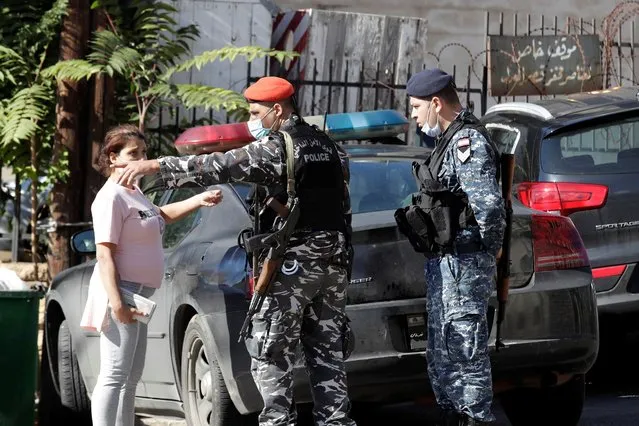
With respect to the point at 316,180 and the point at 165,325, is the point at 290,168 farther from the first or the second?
the point at 165,325

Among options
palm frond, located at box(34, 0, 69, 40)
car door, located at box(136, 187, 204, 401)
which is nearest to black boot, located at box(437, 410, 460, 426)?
car door, located at box(136, 187, 204, 401)

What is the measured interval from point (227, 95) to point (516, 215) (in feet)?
13.1

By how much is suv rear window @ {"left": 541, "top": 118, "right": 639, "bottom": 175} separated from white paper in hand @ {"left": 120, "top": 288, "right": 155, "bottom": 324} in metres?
2.97

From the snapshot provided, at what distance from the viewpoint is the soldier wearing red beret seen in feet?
17.5

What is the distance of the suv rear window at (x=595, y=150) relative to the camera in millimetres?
7723

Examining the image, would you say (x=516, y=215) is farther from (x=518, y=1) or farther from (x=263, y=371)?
(x=518, y=1)

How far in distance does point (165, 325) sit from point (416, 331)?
4.37ft

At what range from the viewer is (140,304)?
18.5 ft

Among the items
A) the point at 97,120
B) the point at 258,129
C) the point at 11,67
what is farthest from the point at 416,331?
the point at 11,67

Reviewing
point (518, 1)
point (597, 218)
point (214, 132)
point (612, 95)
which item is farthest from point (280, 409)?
point (518, 1)

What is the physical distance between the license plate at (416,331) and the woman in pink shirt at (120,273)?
102 centimetres

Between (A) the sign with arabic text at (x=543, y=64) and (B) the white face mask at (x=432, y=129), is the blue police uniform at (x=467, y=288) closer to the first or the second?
(B) the white face mask at (x=432, y=129)

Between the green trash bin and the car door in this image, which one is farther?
the car door

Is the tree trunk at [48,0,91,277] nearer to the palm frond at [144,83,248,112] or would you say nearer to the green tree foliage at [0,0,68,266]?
the green tree foliage at [0,0,68,266]
